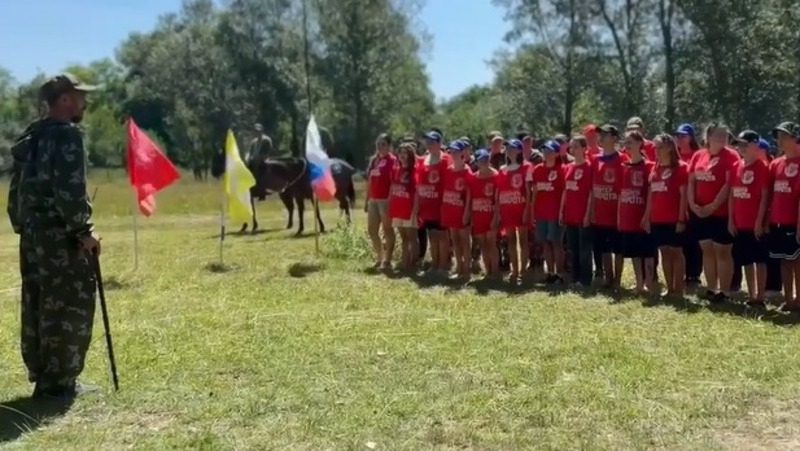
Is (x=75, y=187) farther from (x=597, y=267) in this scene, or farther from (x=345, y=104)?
(x=345, y=104)

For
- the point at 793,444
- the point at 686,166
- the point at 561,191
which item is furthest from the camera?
the point at 561,191

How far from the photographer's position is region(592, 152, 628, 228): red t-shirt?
10844mm

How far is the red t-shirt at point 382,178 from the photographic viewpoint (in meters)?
13.6

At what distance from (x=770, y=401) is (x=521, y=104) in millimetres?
39365

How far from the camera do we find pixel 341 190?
1959cm

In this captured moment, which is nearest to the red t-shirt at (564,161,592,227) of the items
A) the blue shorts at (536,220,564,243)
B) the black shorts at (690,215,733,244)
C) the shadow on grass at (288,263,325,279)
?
the blue shorts at (536,220,564,243)

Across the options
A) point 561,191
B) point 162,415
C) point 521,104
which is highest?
point 521,104

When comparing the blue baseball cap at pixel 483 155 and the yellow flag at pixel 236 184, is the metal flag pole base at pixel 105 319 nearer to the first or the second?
the blue baseball cap at pixel 483 155

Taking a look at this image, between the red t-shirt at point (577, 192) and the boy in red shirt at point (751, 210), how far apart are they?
183 centimetres

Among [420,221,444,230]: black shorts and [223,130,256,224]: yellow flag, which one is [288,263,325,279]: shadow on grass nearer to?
[223,130,256,224]: yellow flag

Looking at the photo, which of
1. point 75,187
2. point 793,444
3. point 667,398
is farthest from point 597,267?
point 75,187

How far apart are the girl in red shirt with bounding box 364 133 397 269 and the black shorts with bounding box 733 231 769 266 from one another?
5027 millimetres

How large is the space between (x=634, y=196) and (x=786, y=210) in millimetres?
1704

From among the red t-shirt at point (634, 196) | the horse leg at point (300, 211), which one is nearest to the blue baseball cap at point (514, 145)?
the red t-shirt at point (634, 196)
